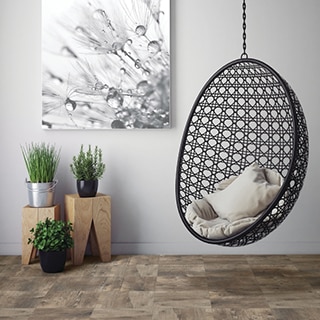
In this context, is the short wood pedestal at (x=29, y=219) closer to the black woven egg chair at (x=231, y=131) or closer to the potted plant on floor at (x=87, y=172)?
the potted plant on floor at (x=87, y=172)

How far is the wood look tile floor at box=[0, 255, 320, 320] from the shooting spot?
128 inches

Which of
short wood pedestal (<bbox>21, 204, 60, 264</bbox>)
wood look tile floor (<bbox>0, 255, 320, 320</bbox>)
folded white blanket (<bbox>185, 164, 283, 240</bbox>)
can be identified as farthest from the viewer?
short wood pedestal (<bbox>21, 204, 60, 264</bbox>)

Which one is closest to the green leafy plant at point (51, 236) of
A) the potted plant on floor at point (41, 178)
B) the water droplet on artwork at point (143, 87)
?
the potted plant on floor at point (41, 178)

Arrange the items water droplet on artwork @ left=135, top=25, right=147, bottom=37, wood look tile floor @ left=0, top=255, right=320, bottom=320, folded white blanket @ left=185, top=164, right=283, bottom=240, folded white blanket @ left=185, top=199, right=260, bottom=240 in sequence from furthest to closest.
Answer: water droplet on artwork @ left=135, top=25, right=147, bottom=37 < folded white blanket @ left=185, top=164, right=283, bottom=240 < folded white blanket @ left=185, top=199, right=260, bottom=240 < wood look tile floor @ left=0, top=255, right=320, bottom=320

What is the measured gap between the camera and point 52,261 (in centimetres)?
408

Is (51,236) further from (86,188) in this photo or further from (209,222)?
(209,222)

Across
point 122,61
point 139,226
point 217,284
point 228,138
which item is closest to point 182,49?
point 122,61

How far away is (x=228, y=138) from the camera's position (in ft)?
14.8

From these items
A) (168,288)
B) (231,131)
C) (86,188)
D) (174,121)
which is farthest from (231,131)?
(168,288)

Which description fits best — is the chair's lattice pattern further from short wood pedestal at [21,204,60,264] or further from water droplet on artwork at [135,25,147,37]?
short wood pedestal at [21,204,60,264]

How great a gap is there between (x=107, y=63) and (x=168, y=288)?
1.84 metres

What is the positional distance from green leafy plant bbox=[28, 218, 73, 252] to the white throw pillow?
1.01 m

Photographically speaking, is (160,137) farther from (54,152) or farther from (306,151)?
(306,151)

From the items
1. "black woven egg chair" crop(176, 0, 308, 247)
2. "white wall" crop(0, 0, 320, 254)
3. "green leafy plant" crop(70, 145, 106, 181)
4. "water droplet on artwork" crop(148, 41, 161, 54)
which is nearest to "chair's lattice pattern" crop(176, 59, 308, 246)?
"black woven egg chair" crop(176, 0, 308, 247)
